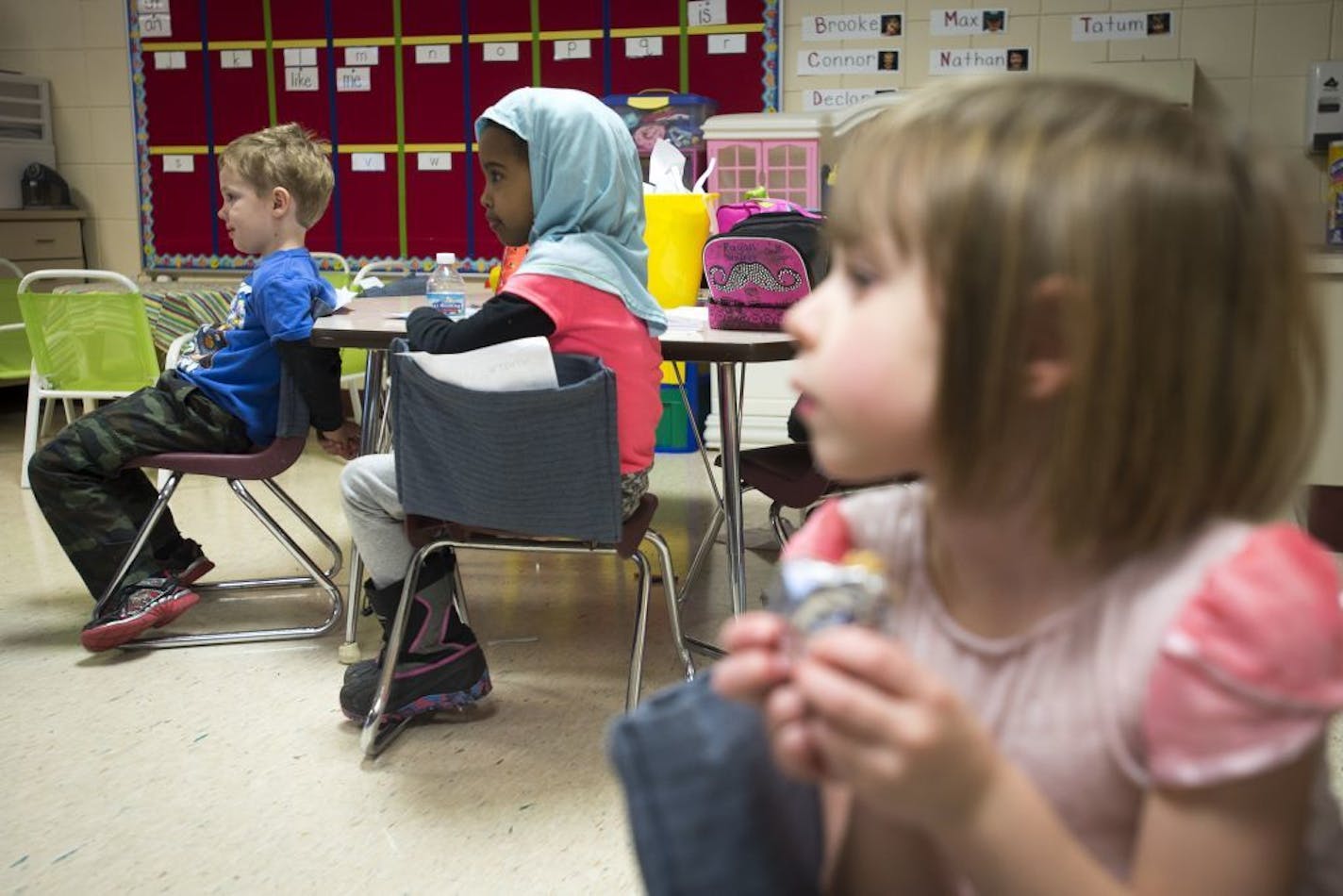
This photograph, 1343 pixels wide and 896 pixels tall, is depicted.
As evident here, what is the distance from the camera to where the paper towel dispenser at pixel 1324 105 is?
4.07m

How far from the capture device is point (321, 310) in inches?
102

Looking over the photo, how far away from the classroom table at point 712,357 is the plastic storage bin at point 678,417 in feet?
5.78

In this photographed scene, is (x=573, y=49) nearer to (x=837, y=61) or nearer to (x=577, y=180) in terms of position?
(x=837, y=61)

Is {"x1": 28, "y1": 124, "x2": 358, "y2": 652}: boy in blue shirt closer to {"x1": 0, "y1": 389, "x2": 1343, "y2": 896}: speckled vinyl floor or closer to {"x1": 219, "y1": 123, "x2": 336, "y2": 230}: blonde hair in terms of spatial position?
{"x1": 219, "y1": 123, "x2": 336, "y2": 230}: blonde hair

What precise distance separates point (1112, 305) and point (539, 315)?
154cm

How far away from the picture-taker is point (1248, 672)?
0.49 m

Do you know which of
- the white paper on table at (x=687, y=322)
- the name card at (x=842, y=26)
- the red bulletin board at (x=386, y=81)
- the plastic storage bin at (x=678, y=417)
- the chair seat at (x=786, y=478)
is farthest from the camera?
the red bulletin board at (x=386, y=81)

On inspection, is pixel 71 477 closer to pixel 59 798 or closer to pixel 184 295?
pixel 59 798

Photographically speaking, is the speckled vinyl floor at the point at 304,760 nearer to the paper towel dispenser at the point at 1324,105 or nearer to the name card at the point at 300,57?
the paper towel dispenser at the point at 1324,105

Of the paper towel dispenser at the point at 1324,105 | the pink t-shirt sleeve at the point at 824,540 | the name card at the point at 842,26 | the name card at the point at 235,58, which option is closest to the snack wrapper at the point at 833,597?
the pink t-shirt sleeve at the point at 824,540

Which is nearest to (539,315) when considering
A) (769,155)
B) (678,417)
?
(769,155)

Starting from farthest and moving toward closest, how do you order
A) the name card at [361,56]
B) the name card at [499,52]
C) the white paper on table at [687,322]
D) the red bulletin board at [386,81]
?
the name card at [361,56] < the name card at [499,52] < the red bulletin board at [386,81] < the white paper on table at [687,322]

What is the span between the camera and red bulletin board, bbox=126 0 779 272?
4648 mm

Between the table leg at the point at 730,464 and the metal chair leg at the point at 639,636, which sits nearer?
the metal chair leg at the point at 639,636
